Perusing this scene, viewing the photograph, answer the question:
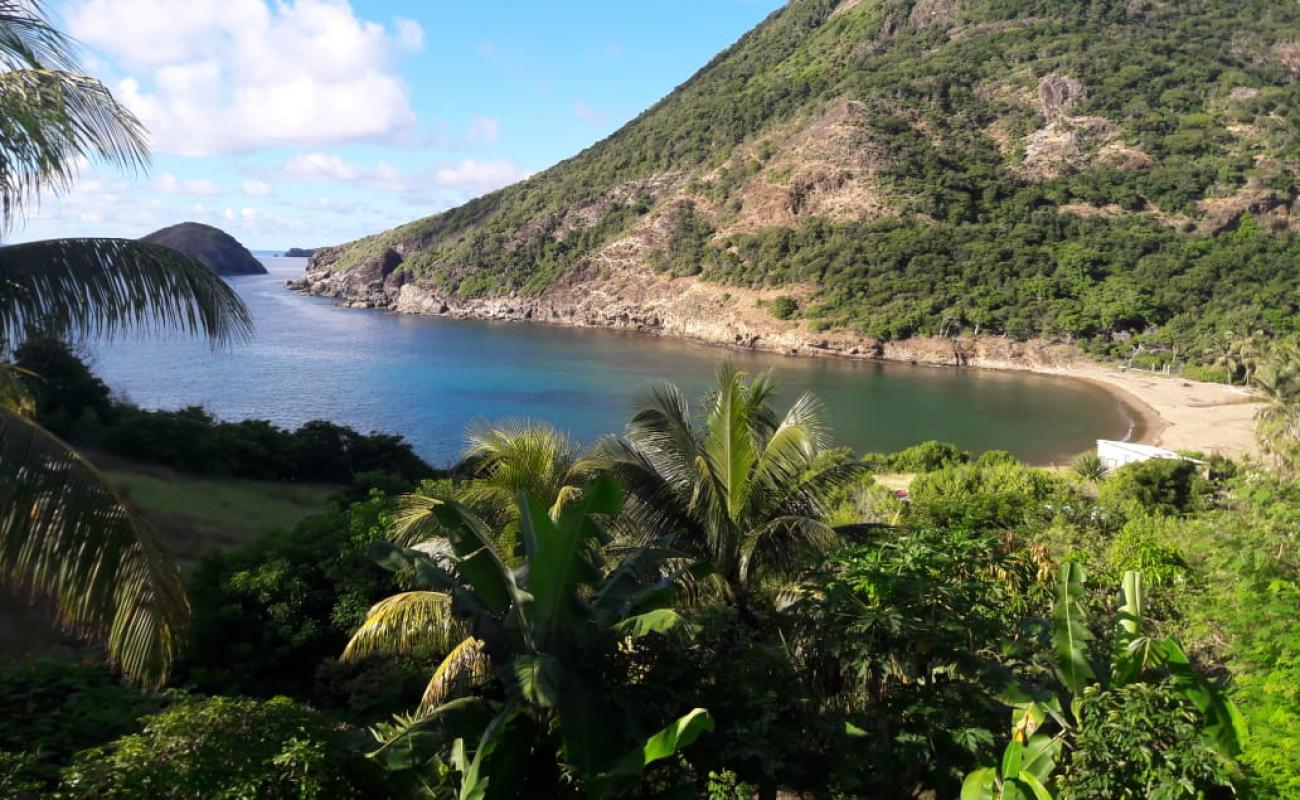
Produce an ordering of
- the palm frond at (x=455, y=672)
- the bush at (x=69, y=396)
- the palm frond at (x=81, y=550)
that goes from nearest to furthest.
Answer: the palm frond at (x=81, y=550), the palm frond at (x=455, y=672), the bush at (x=69, y=396)

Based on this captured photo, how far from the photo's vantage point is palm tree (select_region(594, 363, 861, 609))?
773 cm

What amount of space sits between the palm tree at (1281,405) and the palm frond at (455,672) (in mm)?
27201

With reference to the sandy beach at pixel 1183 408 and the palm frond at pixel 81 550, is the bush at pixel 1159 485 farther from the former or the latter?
the palm frond at pixel 81 550

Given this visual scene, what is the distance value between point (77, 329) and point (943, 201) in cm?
8271

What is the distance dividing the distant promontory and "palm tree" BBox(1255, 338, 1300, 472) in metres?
118

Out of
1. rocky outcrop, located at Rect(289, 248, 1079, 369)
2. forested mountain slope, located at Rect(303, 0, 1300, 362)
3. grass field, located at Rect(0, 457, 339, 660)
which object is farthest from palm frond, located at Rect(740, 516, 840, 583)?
forested mountain slope, located at Rect(303, 0, 1300, 362)

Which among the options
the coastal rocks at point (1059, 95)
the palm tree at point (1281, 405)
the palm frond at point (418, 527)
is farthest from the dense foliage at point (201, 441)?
the coastal rocks at point (1059, 95)

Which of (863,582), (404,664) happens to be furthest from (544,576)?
(404,664)

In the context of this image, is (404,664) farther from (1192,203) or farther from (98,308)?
(1192,203)

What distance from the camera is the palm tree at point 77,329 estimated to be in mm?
4082

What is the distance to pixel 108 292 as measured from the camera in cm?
477

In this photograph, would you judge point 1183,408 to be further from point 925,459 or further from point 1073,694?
point 1073,694

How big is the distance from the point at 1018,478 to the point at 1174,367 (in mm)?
45014

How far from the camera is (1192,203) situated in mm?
73062
